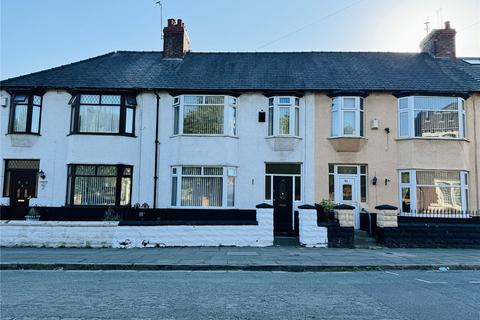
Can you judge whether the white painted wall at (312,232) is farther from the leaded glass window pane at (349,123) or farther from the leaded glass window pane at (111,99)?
the leaded glass window pane at (111,99)

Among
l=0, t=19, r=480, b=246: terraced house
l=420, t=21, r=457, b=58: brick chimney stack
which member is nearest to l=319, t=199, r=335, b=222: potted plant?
l=0, t=19, r=480, b=246: terraced house

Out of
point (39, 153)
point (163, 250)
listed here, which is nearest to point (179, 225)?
point (163, 250)

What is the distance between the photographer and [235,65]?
1948 centimetres

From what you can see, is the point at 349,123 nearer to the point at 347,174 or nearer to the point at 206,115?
the point at 347,174

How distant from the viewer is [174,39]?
20.4m

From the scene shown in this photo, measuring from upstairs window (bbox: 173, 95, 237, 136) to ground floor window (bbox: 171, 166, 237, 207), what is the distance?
1.68 metres

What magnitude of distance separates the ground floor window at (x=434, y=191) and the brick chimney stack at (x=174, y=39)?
13.0 meters

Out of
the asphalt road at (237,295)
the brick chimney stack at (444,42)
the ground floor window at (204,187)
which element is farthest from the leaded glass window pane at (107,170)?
the brick chimney stack at (444,42)

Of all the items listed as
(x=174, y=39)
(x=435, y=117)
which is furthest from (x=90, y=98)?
(x=435, y=117)

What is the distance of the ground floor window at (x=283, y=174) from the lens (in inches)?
651

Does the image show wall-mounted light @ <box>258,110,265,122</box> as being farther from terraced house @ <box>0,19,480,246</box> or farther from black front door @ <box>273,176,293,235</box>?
black front door @ <box>273,176,293,235</box>

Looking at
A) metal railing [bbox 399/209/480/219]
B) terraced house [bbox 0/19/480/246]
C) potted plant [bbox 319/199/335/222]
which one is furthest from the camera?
terraced house [bbox 0/19/480/246]

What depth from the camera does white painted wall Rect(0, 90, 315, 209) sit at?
16.3 metres

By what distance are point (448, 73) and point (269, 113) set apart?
910 cm
